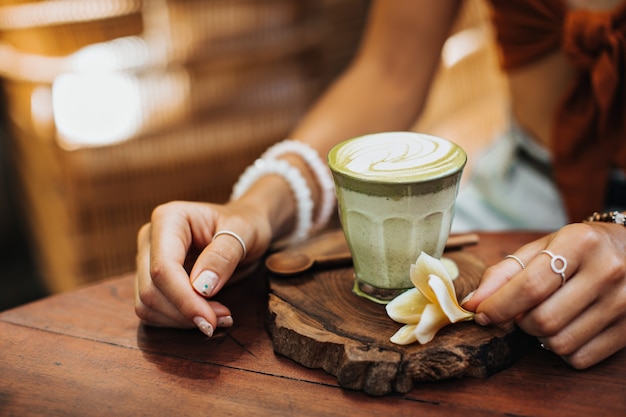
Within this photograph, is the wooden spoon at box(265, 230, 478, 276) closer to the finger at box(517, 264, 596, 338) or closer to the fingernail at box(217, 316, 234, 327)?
the fingernail at box(217, 316, 234, 327)

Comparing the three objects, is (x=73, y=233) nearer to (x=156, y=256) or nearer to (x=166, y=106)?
(x=166, y=106)

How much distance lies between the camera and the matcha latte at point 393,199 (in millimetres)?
647

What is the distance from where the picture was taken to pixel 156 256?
73 cm

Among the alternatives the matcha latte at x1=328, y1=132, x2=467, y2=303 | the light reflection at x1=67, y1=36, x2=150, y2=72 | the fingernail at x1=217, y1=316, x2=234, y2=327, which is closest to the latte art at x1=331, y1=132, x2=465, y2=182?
the matcha latte at x1=328, y1=132, x2=467, y2=303

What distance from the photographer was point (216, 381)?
0.66 m

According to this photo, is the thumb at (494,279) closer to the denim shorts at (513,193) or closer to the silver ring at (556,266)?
the silver ring at (556,266)

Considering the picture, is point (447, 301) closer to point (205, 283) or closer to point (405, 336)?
point (405, 336)

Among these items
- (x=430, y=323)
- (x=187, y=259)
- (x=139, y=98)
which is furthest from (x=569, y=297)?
(x=139, y=98)

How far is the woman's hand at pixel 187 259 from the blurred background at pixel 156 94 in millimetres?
1041

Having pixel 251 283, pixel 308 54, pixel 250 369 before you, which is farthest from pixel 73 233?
pixel 250 369

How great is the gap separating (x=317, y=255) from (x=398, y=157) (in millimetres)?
220

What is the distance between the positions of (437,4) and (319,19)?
90 cm

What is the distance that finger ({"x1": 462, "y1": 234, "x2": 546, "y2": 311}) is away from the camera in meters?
0.66

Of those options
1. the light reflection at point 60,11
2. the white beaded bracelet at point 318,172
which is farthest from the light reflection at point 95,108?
the white beaded bracelet at point 318,172
